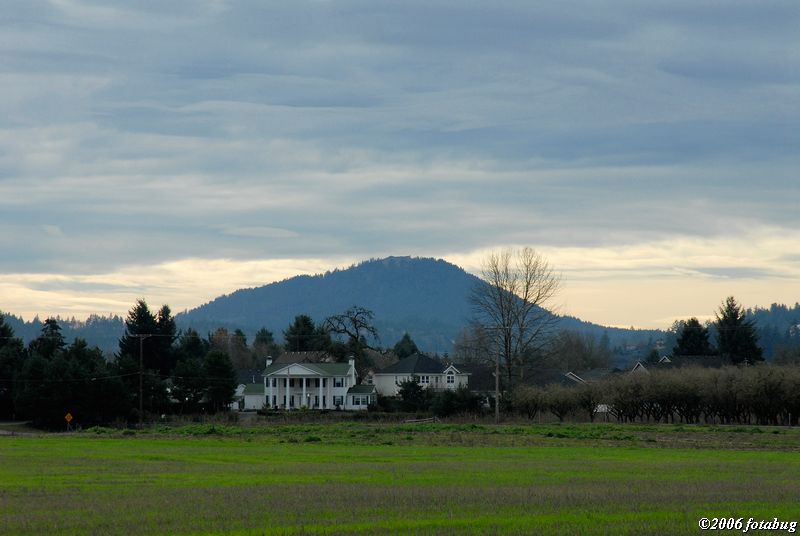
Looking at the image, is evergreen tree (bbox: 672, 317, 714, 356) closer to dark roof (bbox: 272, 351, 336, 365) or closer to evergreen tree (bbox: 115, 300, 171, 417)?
dark roof (bbox: 272, 351, 336, 365)

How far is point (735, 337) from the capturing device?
123m

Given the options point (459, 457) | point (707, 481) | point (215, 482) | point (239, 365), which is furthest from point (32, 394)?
point (239, 365)

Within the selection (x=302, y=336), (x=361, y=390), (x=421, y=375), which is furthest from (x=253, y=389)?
(x=302, y=336)

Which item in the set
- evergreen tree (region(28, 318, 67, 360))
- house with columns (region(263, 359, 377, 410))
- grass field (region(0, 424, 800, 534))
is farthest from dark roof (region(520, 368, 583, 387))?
grass field (region(0, 424, 800, 534))

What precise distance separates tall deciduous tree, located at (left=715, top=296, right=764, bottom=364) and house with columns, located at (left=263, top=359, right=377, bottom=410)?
43589mm

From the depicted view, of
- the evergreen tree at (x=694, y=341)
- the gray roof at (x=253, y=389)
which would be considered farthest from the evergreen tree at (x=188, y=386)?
the evergreen tree at (x=694, y=341)

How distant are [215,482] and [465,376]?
101345 mm

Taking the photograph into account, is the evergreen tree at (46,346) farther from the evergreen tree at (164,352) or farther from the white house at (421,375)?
the white house at (421,375)

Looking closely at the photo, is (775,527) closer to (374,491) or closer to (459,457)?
(374,491)

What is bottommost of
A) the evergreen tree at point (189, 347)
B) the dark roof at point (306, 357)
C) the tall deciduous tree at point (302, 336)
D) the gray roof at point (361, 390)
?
the gray roof at point (361, 390)

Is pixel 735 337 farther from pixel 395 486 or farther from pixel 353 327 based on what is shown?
pixel 395 486

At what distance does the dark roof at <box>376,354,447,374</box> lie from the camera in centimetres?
13112

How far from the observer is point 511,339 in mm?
96812

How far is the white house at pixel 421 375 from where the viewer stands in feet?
425
